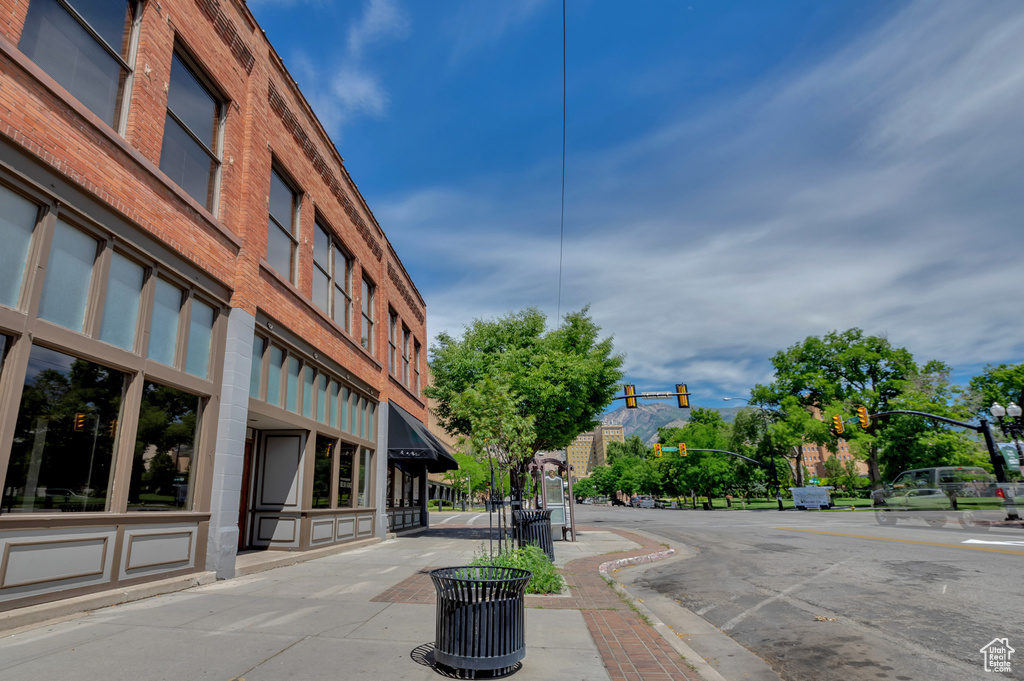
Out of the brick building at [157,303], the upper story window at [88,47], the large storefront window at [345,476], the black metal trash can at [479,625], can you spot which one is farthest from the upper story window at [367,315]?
the black metal trash can at [479,625]

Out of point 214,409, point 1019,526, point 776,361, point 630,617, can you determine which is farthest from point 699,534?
point 776,361

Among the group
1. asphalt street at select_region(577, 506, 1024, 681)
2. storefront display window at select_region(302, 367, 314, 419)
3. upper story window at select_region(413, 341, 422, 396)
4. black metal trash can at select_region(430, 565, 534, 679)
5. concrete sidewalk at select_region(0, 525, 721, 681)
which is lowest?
asphalt street at select_region(577, 506, 1024, 681)

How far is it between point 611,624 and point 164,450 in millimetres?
6906

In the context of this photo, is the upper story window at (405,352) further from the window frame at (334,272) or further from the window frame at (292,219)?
the window frame at (292,219)

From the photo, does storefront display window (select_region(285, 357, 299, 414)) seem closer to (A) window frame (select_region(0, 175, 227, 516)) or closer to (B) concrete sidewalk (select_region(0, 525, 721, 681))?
(A) window frame (select_region(0, 175, 227, 516))

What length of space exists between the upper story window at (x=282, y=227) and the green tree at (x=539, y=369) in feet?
23.8

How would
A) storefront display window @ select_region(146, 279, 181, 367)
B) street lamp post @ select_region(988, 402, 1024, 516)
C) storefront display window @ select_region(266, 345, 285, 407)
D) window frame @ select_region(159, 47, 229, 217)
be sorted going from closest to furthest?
1. storefront display window @ select_region(146, 279, 181, 367)
2. window frame @ select_region(159, 47, 229, 217)
3. storefront display window @ select_region(266, 345, 285, 407)
4. street lamp post @ select_region(988, 402, 1024, 516)

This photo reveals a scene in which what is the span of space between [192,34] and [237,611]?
936 cm

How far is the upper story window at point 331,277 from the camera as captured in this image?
14555mm

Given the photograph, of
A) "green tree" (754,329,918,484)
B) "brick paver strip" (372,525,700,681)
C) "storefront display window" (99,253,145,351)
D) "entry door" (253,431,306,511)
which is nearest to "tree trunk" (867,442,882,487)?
"green tree" (754,329,918,484)

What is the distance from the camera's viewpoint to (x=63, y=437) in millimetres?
6559

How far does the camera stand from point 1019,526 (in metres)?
20.9

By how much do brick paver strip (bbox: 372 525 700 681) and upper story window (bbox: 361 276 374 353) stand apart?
9349 millimetres

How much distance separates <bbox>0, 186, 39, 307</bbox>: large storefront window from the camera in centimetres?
586
